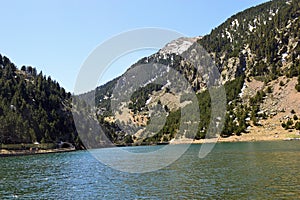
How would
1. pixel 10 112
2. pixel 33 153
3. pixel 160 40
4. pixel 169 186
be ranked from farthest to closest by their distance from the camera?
pixel 10 112 < pixel 33 153 < pixel 160 40 < pixel 169 186

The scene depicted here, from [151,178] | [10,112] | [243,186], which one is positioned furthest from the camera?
[10,112]

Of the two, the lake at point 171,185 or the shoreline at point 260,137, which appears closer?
the lake at point 171,185

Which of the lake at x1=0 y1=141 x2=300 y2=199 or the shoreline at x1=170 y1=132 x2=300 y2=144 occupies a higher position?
the shoreline at x1=170 y1=132 x2=300 y2=144

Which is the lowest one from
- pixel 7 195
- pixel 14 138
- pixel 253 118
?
pixel 7 195

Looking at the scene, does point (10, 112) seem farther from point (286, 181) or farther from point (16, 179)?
point (286, 181)

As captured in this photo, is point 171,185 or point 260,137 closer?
point 171,185

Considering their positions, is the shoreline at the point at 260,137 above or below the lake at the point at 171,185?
above

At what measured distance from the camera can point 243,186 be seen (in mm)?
42906

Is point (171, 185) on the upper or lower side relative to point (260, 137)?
lower

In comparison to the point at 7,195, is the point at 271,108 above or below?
above

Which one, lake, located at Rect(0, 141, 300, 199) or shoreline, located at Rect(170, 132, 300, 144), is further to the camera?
shoreline, located at Rect(170, 132, 300, 144)

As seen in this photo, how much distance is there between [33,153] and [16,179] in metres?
108

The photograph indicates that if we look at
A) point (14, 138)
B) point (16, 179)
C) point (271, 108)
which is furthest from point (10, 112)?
point (271, 108)

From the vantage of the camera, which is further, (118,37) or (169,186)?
(118,37)
